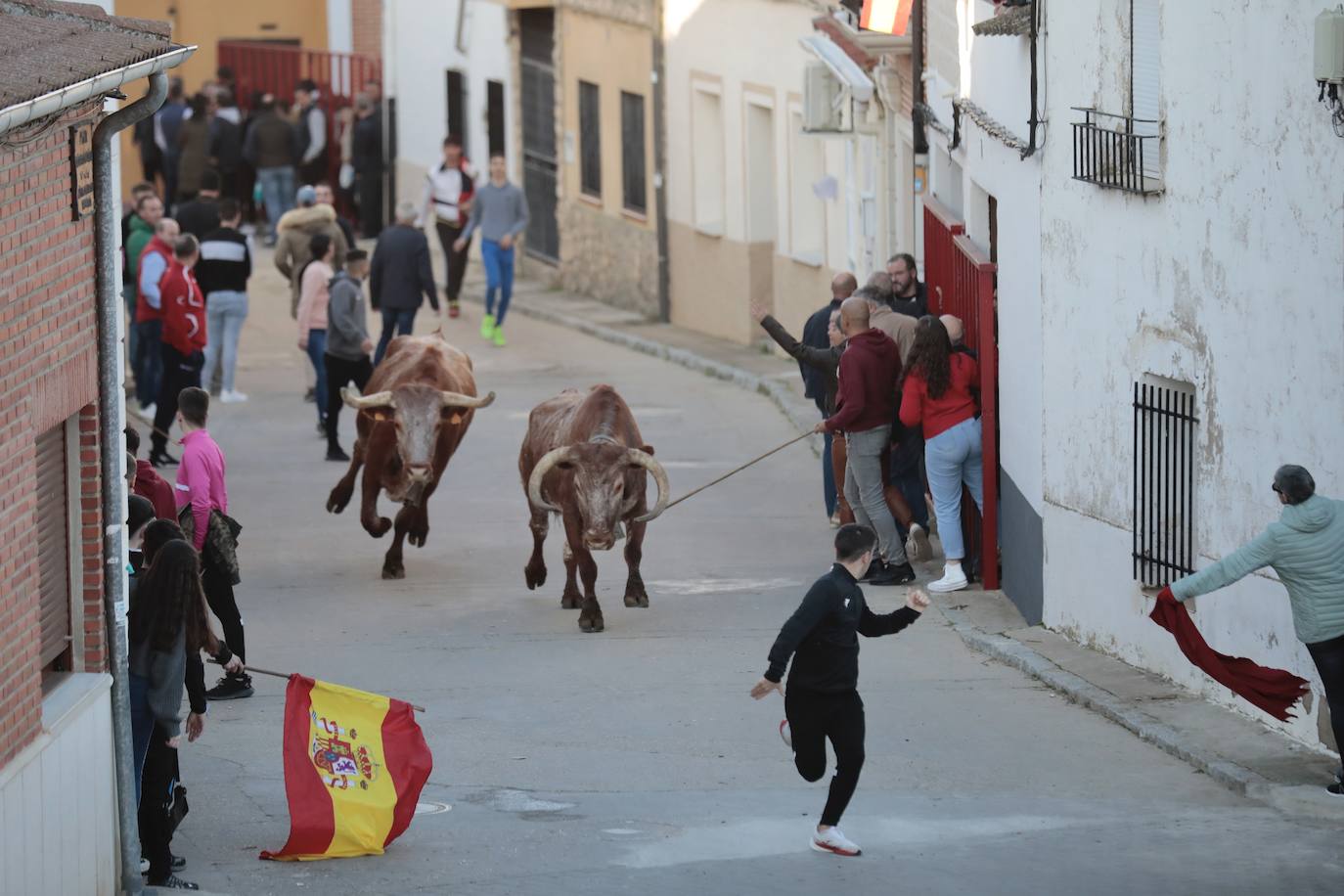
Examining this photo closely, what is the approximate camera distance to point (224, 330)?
2264 cm

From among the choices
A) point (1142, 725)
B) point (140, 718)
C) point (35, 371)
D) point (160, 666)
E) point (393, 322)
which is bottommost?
point (1142, 725)

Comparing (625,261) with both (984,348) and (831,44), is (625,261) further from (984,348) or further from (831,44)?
(984,348)

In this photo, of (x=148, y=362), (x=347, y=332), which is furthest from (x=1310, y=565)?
(x=148, y=362)

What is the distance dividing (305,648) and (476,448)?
7.57m

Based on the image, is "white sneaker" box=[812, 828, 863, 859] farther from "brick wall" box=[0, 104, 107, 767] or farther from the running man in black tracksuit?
"brick wall" box=[0, 104, 107, 767]

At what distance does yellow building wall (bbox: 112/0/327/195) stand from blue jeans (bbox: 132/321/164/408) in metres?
21.2

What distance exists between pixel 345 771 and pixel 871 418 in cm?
613

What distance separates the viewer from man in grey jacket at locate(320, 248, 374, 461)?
19172 millimetres

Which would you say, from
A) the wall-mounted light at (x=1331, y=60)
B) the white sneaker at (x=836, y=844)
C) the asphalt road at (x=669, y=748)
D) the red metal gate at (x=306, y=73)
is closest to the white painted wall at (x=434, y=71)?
the red metal gate at (x=306, y=73)

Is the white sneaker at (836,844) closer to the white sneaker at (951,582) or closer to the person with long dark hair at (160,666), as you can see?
the person with long dark hair at (160,666)

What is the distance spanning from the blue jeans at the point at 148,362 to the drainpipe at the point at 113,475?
11.3 metres

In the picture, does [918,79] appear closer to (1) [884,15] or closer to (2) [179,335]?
(1) [884,15]

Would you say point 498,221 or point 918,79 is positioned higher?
point 918,79

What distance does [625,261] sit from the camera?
30.0 m
